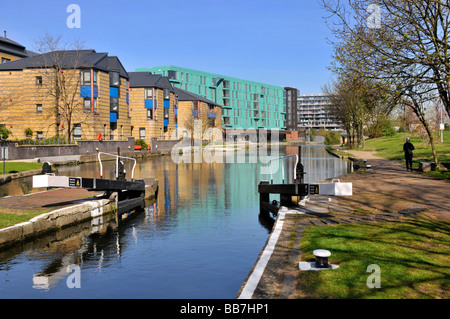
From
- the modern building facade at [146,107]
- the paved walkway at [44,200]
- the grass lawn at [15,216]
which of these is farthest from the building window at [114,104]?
the grass lawn at [15,216]

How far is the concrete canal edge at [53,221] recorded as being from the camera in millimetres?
12367

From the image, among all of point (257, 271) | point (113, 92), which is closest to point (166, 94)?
point (113, 92)

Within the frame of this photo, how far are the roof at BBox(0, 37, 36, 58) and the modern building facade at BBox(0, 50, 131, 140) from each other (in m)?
25.2

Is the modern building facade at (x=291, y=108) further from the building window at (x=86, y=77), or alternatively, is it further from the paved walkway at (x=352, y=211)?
the paved walkway at (x=352, y=211)

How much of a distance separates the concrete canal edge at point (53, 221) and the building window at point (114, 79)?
160 ft

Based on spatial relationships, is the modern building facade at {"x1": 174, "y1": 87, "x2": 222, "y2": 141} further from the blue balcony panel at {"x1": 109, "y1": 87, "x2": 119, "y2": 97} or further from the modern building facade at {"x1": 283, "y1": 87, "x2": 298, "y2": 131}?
the modern building facade at {"x1": 283, "y1": 87, "x2": 298, "y2": 131}

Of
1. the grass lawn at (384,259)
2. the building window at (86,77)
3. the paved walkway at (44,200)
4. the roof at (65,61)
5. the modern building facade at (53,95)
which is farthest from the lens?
the building window at (86,77)

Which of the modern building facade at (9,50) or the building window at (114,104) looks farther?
the modern building facade at (9,50)

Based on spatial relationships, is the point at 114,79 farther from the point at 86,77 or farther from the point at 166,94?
the point at 166,94

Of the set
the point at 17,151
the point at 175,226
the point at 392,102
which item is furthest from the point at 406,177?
the point at 17,151

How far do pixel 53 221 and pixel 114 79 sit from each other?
52.9 m
